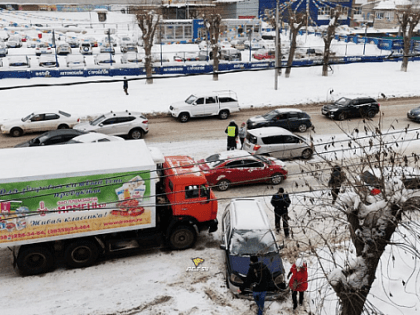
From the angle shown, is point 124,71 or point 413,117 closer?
point 413,117

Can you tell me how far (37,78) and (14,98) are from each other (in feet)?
18.6

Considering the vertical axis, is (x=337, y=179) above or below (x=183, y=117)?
above

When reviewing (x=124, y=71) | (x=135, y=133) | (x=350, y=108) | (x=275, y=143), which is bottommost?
(x=135, y=133)

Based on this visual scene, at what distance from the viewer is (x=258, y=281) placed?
30.9ft

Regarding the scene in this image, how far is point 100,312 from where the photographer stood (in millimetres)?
10086

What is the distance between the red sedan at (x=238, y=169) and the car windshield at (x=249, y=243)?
4.49 meters

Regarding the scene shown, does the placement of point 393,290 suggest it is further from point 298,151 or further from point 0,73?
point 0,73

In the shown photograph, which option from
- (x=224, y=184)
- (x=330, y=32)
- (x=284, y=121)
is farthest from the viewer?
(x=330, y=32)

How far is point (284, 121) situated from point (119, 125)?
8308 mm

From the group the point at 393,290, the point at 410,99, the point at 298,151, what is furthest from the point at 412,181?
the point at 410,99

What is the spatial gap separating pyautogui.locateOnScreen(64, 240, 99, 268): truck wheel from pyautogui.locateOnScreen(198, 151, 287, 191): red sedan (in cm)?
558

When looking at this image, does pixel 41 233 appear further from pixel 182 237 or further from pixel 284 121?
pixel 284 121

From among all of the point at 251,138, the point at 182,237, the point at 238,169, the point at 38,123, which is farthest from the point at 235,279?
the point at 38,123

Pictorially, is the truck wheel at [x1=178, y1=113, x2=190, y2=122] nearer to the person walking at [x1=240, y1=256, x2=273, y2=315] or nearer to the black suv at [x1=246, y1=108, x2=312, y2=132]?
the black suv at [x1=246, y1=108, x2=312, y2=132]
